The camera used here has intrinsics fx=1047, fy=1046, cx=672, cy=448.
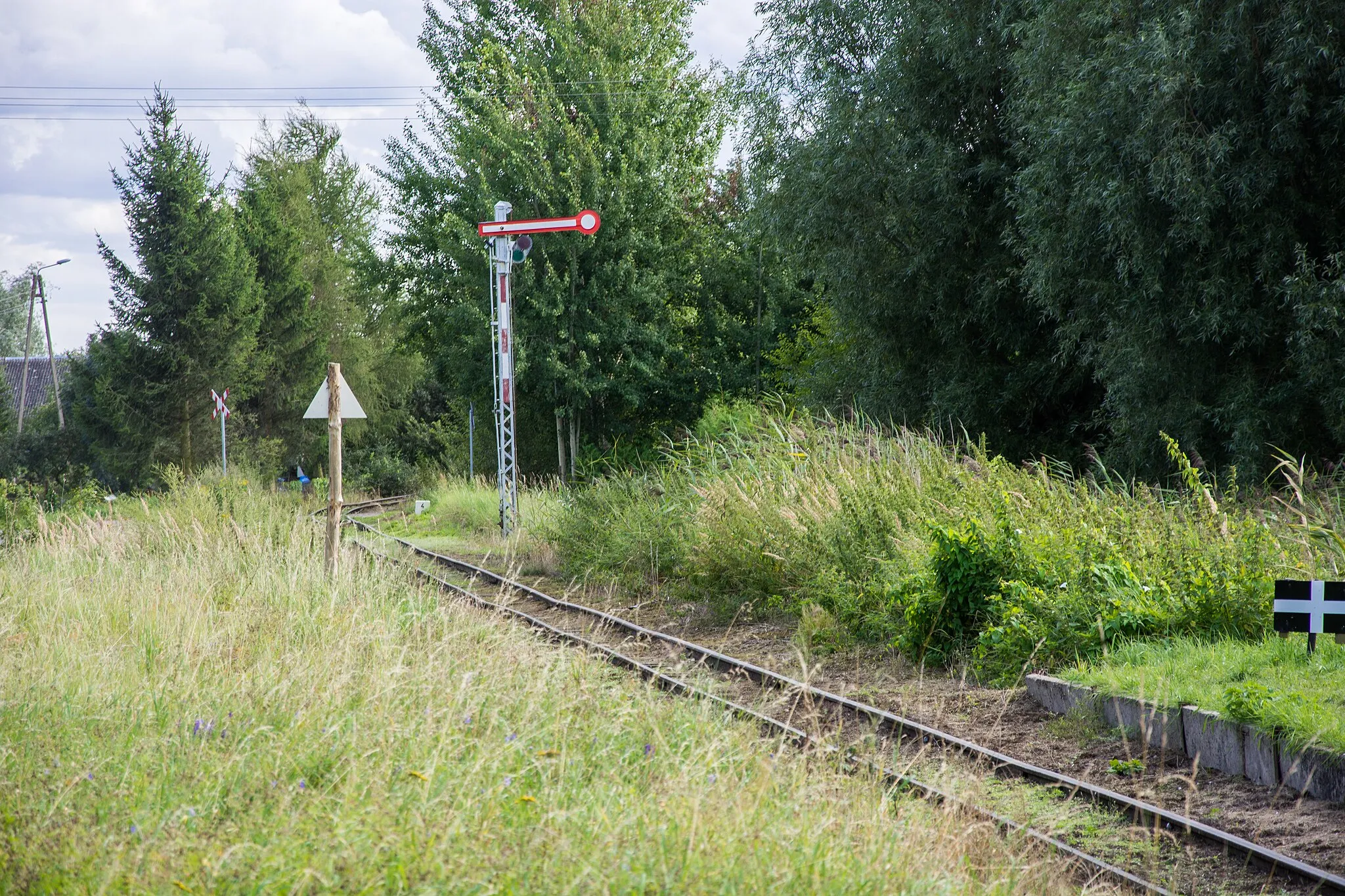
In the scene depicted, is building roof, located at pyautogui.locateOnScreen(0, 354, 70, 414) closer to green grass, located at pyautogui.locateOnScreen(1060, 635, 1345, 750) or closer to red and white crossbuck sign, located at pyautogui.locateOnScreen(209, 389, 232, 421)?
red and white crossbuck sign, located at pyautogui.locateOnScreen(209, 389, 232, 421)

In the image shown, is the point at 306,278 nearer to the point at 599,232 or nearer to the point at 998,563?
the point at 599,232

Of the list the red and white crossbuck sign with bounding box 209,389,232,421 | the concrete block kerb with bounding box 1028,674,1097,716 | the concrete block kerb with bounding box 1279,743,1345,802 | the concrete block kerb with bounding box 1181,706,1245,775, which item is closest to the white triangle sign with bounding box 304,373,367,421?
the concrete block kerb with bounding box 1028,674,1097,716

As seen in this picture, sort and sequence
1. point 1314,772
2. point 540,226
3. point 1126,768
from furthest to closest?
point 540,226, point 1126,768, point 1314,772

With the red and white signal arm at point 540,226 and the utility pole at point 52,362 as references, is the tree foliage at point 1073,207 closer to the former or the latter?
the red and white signal arm at point 540,226

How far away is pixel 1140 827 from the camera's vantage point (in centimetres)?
464

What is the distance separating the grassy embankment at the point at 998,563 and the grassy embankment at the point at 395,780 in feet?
9.44

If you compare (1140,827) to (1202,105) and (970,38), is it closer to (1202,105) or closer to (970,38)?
(1202,105)

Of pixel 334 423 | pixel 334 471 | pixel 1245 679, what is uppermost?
pixel 334 423

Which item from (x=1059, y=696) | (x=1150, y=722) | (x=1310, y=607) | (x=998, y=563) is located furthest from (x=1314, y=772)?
(x=998, y=563)

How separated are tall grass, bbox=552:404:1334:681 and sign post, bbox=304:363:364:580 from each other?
13.2 ft

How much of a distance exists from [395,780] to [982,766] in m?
3.37

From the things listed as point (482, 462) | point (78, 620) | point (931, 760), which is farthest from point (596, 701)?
point (482, 462)

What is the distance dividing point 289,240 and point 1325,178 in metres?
33.1

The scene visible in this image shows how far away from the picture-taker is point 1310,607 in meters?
6.24
